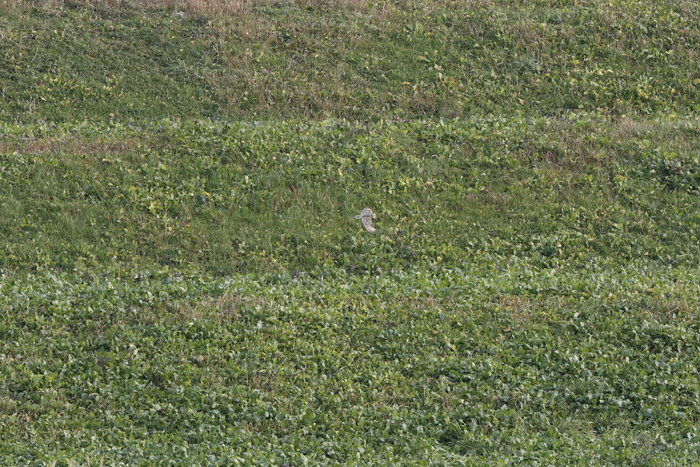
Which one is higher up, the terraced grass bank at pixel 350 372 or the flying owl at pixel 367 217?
the flying owl at pixel 367 217

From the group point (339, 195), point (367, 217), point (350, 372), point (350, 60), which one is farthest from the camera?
point (350, 60)

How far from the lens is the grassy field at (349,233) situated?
11438mm

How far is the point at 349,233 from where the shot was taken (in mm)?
18078

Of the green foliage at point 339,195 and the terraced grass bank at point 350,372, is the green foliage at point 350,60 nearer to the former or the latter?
the green foliage at point 339,195

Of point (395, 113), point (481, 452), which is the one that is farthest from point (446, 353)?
point (395, 113)


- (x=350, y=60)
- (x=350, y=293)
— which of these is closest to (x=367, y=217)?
(x=350, y=293)

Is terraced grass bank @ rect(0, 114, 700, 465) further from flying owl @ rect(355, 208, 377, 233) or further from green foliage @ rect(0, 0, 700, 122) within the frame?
green foliage @ rect(0, 0, 700, 122)

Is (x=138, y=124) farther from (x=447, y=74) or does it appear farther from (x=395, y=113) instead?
(x=447, y=74)

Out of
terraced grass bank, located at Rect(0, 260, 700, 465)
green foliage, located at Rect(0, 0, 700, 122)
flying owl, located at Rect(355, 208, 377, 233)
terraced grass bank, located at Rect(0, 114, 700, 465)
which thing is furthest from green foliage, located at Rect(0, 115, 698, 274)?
green foliage, located at Rect(0, 0, 700, 122)

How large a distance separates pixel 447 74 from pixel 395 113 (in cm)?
277

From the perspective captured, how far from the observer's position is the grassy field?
11.4 meters

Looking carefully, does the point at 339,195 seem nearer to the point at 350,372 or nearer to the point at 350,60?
the point at 350,372

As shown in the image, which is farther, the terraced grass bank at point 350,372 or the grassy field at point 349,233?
the grassy field at point 349,233

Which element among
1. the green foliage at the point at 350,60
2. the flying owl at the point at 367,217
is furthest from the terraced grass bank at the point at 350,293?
the green foliage at the point at 350,60
